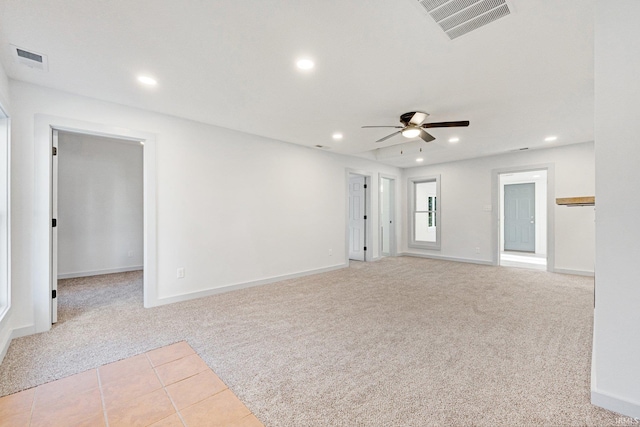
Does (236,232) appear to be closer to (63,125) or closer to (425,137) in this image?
(63,125)

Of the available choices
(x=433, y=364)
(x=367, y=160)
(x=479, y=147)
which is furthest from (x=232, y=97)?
(x=479, y=147)

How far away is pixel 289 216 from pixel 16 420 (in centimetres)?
380

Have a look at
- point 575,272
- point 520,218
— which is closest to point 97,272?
point 575,272

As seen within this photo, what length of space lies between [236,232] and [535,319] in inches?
156

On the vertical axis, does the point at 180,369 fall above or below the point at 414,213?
below

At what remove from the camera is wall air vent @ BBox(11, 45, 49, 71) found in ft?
7.27

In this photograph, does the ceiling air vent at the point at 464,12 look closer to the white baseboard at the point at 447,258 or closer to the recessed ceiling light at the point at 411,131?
the recessed ceiling light at the point at 411,131

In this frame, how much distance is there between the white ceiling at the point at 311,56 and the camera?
70.7 inches

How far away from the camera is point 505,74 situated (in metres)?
2.58

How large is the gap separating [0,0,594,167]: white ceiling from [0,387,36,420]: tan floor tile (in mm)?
2471

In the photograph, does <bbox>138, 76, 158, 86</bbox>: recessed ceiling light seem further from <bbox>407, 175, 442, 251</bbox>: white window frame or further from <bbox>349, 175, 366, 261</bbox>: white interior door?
<bbox>407, 175, 442, 251</bbox>: white window frame

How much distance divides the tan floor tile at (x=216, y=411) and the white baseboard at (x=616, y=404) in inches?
81.3

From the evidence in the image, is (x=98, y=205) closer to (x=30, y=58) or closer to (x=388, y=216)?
(x=30, y=58)

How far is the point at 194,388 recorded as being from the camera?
74.6 inches
